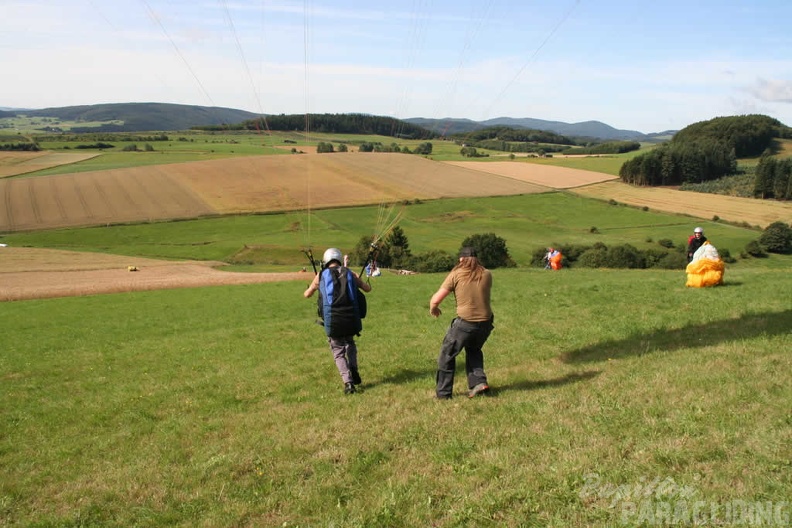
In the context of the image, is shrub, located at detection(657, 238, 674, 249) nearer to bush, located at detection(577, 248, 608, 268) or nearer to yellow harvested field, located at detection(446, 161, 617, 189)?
bush, located at detection(577, 248, 608, 268)

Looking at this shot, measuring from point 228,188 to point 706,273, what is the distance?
82.1 meters

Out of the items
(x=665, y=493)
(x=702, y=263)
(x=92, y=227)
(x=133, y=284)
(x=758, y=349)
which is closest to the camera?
(x=665, y=493)

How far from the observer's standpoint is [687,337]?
11.8 m

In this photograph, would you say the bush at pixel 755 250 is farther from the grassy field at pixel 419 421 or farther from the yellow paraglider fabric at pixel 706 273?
the yellow paraglider fabric at pixel 706 273

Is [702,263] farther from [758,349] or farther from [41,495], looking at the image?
[41,495]

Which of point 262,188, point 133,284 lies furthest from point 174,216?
point 133,284

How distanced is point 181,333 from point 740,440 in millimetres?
16339

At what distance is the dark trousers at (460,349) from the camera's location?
28.6 feet

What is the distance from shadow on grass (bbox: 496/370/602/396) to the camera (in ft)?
30.0

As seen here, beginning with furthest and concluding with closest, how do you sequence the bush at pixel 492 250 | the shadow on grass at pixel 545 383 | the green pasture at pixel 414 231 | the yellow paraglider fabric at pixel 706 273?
the green pasture at pixel 414 231, the bush at pixel 492 250, the yellow paraglider fabric at pixel 706 273, the shadow on grass at pixel 545 383

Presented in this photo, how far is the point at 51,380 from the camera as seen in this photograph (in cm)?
1268

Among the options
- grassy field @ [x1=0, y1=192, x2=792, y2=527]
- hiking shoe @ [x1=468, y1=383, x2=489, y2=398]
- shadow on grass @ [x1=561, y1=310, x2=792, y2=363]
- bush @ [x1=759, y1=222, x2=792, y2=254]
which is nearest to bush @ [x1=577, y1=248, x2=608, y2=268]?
bush @ [x1=759, y1=222, x2=792, y2=254]

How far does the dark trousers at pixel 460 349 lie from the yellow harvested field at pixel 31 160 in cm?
10580

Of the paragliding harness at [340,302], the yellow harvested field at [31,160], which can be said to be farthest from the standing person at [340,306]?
the yellow harvested field at [31,160]
